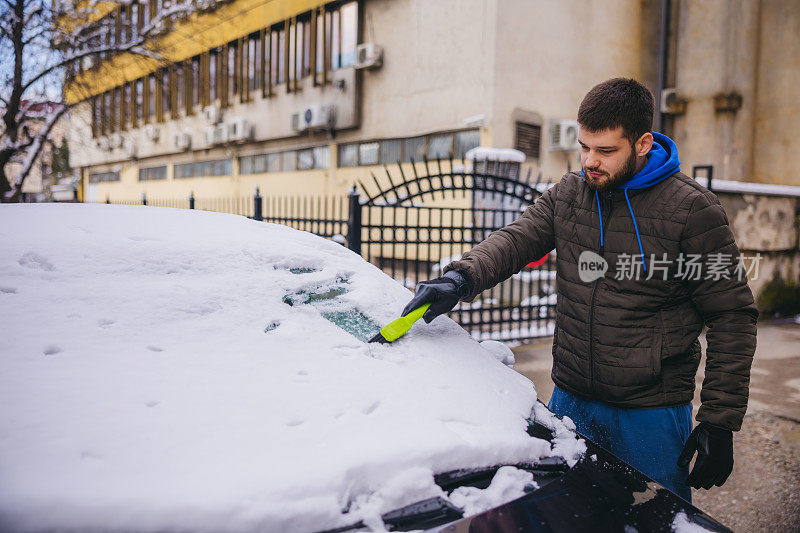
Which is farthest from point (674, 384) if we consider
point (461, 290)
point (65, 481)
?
point (65, 481)

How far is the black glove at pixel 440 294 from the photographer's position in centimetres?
166

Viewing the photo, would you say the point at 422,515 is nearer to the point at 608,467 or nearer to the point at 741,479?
the point at 608,467

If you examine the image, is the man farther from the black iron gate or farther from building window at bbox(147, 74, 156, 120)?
building window at bbox(147, 74, 156, 120)

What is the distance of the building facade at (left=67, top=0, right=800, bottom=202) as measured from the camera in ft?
34.3

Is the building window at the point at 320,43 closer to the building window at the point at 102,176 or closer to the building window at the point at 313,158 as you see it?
the building window at the point at 313,158

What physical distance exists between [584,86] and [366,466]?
12.0 m

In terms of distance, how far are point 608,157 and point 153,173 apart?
2392 cm

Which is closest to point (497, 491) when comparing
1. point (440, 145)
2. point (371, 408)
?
point (371, 408)

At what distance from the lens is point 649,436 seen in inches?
73.7

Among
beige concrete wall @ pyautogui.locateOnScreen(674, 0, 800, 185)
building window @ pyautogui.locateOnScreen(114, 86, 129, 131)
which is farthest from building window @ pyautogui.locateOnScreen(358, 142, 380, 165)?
building window @ pyautogui.locateOnScreen(114, 86, 129, 131)

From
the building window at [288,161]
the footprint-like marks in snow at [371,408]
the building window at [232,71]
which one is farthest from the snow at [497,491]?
the building window at [232,71]

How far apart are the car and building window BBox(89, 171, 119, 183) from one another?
27649mm

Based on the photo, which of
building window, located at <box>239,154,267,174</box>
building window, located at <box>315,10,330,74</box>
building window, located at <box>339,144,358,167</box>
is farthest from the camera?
building window, located at <box>239,154,267,174</box>

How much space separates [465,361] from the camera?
158cm
